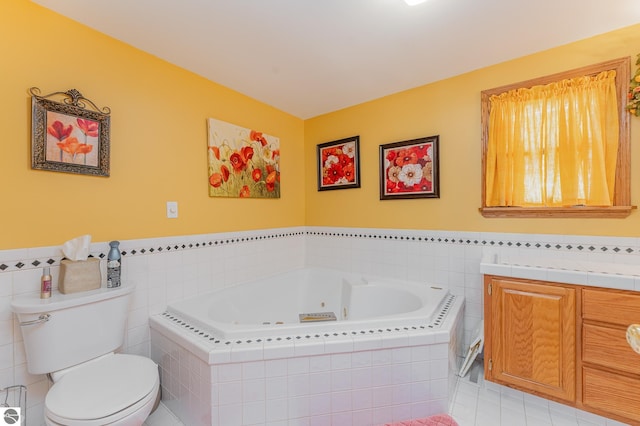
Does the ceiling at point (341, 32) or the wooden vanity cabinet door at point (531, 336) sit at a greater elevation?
the ceiling at point (341, 32)

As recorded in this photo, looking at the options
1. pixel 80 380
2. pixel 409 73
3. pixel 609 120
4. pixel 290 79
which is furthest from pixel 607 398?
pixel 290 79

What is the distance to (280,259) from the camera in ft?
9.13

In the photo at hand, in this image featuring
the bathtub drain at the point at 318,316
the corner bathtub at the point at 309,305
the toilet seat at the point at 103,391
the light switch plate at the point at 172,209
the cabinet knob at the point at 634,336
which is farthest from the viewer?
the bathtub drain at the point at 318,316

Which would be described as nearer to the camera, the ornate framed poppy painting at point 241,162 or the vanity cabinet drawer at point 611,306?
the vanity cabinet drawer at point 611,306

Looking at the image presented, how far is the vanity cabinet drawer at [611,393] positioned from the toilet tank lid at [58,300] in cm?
246

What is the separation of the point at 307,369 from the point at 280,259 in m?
1.43

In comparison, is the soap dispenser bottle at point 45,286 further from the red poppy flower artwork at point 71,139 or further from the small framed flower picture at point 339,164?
the small framed flower picture at point 339,164

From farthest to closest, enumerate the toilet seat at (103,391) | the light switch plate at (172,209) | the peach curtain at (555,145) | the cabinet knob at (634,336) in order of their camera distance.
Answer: the light switch plate at (172,209) → the peach curtain at (555,145) → the toilet seat at (103,391) → the cabinet knob at (634,336)

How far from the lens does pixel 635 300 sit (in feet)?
4.45

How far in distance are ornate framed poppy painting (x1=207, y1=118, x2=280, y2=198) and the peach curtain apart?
178 cm

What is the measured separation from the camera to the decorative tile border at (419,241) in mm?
1627

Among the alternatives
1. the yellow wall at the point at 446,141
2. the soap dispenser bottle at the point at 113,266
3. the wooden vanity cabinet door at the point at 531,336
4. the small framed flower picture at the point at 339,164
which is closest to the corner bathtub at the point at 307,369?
the wooden vanity cabinet door at the point at 531,336

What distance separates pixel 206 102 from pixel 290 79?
2.18 feet

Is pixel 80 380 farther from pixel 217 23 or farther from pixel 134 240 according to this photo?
A: pixel 217 23
